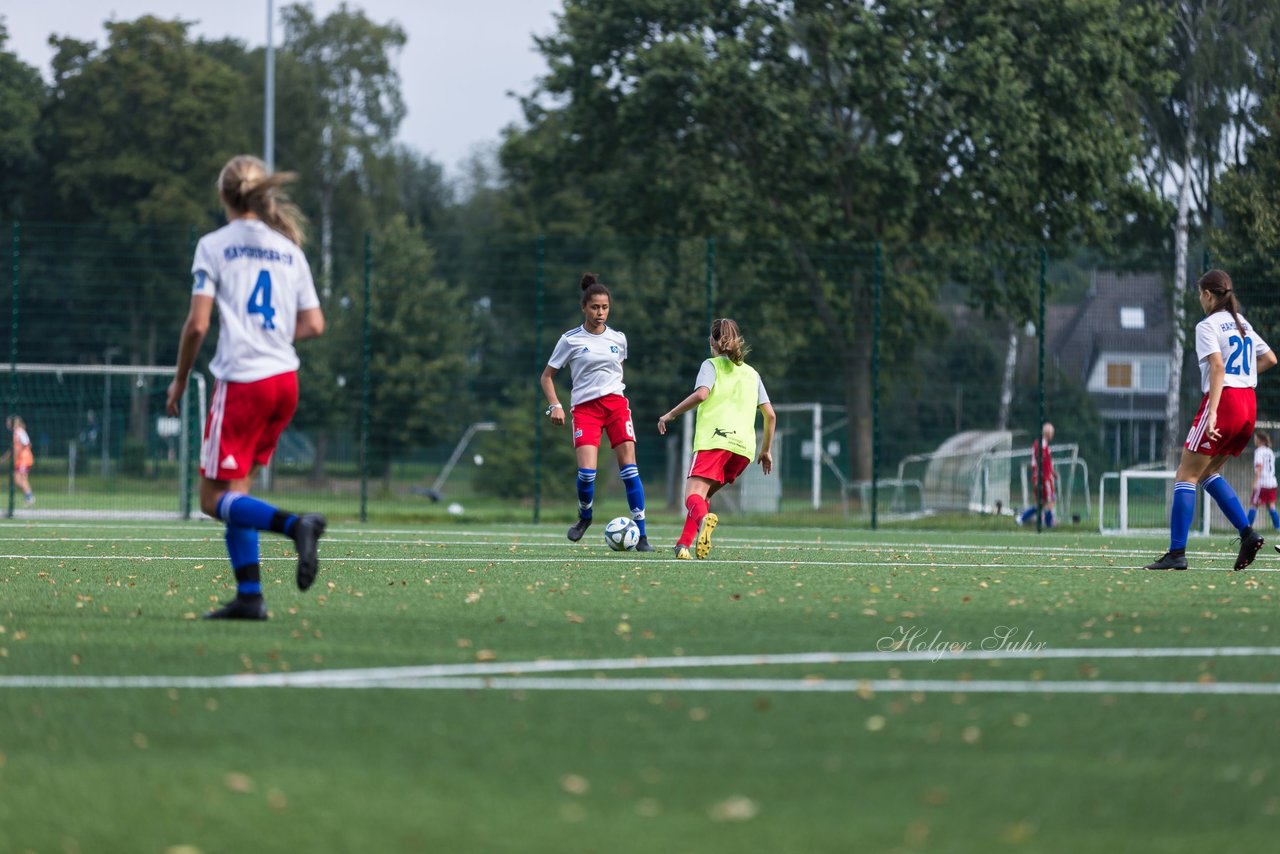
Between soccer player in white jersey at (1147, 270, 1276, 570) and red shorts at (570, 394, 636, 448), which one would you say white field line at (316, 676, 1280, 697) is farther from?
red shorts at (570, 394, 636, 448)

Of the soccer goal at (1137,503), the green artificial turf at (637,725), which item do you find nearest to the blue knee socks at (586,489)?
the green artificial turf at (637,725)

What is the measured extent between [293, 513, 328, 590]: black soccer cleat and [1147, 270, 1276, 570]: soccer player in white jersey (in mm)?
5767

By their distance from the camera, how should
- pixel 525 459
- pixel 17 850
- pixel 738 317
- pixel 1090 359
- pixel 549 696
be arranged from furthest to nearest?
pixel 525 459
pixel 738 317
pixel 1090 359
pixel 549 696
pixel 17 850

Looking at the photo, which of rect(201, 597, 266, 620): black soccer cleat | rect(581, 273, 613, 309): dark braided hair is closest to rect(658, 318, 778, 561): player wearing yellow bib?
rect(581, 273, 613, 309): dark braided hair

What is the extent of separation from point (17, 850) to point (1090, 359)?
19.7 meters

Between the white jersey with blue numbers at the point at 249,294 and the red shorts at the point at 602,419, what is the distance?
5.31m

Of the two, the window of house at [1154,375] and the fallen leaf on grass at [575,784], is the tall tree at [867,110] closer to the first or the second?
the window of house at [1154,375]

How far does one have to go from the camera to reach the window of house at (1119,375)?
21.0m

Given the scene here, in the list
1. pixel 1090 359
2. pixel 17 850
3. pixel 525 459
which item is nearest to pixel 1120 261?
pixel 1090 359

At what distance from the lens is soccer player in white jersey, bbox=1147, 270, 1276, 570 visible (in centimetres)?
991

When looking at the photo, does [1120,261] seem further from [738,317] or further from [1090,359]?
[738,317]

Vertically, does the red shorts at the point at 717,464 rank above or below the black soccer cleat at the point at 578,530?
above

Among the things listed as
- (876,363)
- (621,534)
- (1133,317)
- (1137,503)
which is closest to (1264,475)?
(1137,503)

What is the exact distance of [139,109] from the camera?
52250 mm
